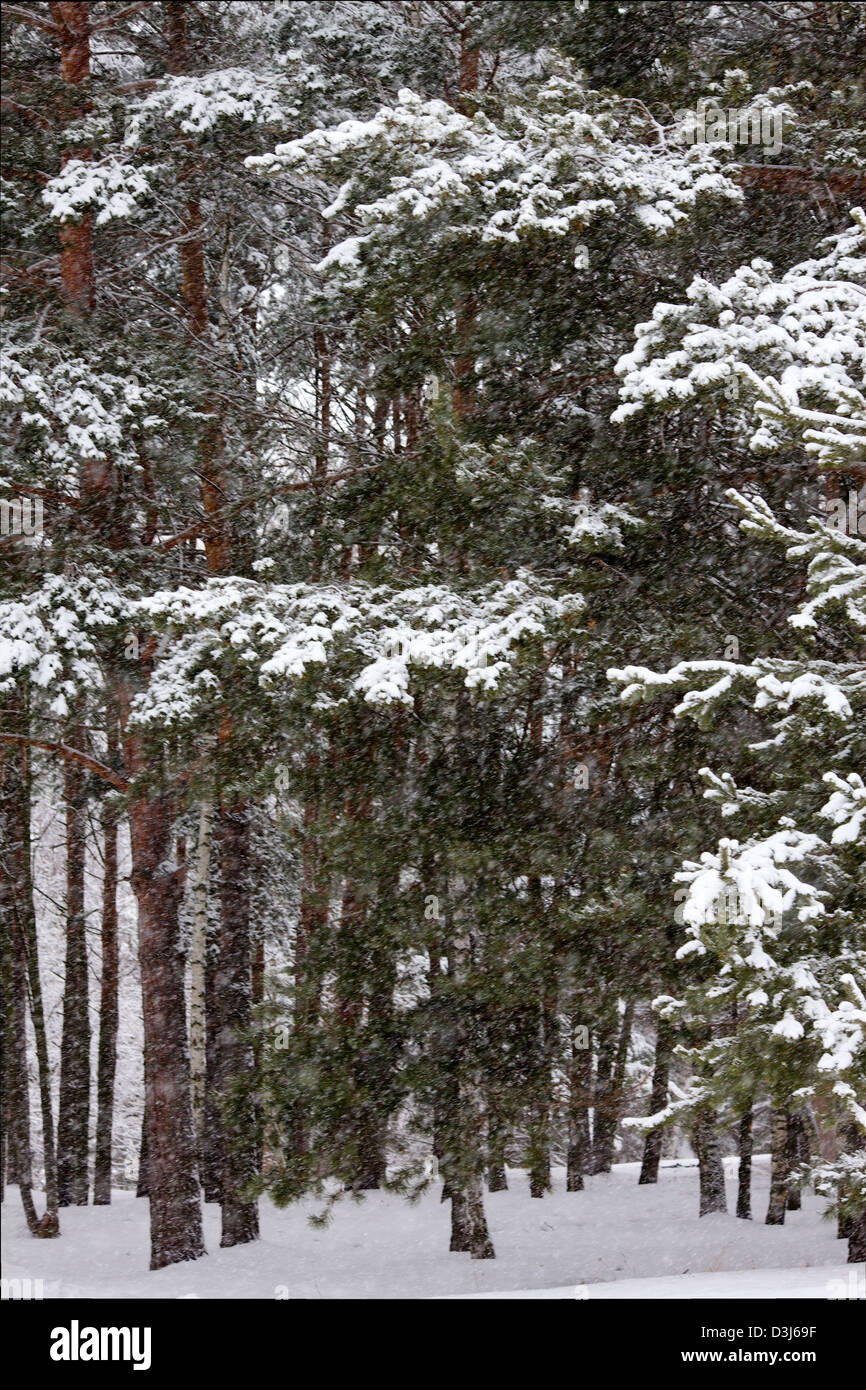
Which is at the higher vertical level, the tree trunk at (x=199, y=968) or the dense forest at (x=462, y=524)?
the dense forest at (x=462, y=524)

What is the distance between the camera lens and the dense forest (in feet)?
24.9

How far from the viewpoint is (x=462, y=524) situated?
8.72 meters

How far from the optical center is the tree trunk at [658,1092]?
28.0 ft

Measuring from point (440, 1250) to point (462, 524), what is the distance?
27.8 ft

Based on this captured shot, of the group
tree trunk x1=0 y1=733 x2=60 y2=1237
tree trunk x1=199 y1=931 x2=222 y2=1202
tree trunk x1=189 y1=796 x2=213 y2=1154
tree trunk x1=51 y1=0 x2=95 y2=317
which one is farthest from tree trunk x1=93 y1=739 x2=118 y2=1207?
tree trunk x1=51 y1=0 x2=95 y2=317

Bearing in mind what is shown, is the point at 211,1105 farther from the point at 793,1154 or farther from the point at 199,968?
the point at 793,1154

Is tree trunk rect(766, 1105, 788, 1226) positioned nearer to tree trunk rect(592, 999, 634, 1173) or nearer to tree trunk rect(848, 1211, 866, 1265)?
tree trunk rect(592, 999, 634, 1173)

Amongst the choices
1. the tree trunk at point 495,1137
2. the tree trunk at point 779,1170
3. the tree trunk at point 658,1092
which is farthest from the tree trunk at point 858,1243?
the tree trunk at point 779,1170

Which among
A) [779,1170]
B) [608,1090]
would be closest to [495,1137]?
[608,1090]

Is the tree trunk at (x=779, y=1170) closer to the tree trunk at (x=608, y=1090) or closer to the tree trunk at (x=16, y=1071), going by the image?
the tree trunk at (x=608, y=1090)

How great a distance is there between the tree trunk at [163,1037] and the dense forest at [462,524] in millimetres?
39

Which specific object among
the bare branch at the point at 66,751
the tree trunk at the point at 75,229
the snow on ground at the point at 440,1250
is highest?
the tree trunk at the point at 75,229

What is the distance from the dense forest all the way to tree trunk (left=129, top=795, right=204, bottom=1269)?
39 mm

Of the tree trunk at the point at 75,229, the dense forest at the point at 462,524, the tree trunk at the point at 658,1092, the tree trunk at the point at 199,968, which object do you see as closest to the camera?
the dense forest at the point at 462,524
